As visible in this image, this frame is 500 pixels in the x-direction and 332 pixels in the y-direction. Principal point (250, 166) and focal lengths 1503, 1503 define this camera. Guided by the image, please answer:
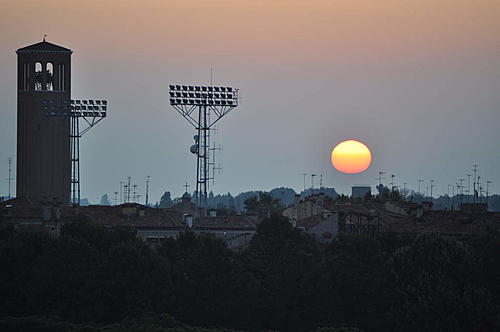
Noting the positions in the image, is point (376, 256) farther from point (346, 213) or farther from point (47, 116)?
point (47, 116)

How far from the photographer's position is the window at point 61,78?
127m

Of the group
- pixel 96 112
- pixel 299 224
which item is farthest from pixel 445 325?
pixel 96 112

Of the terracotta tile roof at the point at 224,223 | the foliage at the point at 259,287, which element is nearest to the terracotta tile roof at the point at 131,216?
the terracotta tile roof at the point at 224,223

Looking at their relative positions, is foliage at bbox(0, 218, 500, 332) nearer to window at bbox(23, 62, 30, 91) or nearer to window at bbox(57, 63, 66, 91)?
window at bbox(57, 63, 66, 91)

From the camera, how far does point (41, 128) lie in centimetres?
12600

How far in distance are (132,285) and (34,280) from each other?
4.39 metres

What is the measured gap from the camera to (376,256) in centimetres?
6956

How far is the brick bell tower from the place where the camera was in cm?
12544

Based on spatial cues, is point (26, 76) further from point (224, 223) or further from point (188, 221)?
point (188, 221)

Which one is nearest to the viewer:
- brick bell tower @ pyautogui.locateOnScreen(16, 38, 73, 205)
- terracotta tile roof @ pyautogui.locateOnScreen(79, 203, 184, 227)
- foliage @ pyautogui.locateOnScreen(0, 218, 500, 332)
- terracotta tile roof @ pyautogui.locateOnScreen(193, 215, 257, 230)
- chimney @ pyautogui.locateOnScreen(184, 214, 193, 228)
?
foliage @ pyautogui.locateOnScreen(0, 218, 500, 332)

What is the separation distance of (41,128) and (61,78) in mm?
4752

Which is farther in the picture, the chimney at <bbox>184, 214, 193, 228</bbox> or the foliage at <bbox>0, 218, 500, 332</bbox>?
the chimney at <bbox>184, 214, 193, 228</bbox>

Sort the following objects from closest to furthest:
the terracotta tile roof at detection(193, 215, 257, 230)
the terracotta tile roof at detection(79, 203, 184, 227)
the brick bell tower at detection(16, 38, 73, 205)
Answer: the terracotta tile roof at detection(79, 203, 184, 227)
the terracotta tile roof at detection(193, 215, 257, 230)
the brick bell tower at detection(16, 38, 73, 205)

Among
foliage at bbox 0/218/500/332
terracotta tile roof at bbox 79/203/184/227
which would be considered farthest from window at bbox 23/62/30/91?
foliage at bbox 0/218/500/332
